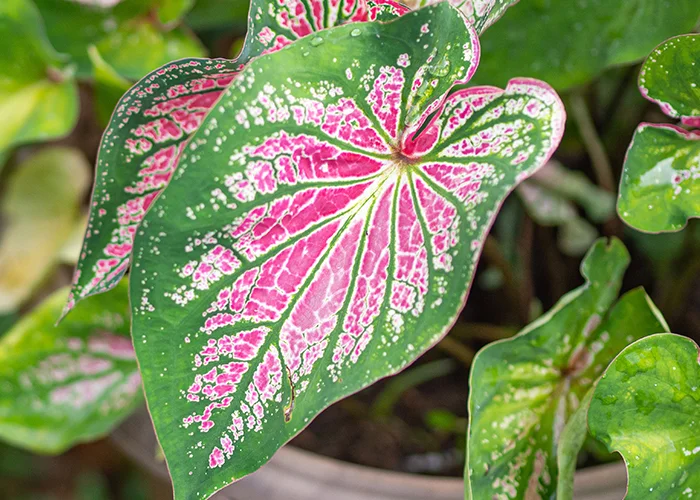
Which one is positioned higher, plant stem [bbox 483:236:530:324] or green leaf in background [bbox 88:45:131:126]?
green leaf in background [bbox 88:45:131:126]

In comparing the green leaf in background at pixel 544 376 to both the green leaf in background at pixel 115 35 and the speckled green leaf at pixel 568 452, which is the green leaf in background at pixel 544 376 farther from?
the green leaf in background at pixel 115 35

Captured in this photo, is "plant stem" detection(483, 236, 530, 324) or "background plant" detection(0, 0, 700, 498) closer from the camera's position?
"background plant" detection(0, 0, 700, 498)

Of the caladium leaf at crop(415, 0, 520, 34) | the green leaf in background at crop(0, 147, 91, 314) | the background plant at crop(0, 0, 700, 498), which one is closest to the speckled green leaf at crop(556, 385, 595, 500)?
the background plant at crop(0, 0, 700, 498)

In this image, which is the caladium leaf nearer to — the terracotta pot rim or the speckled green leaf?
the speckled green leaf

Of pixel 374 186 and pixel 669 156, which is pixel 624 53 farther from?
pixel 374 186

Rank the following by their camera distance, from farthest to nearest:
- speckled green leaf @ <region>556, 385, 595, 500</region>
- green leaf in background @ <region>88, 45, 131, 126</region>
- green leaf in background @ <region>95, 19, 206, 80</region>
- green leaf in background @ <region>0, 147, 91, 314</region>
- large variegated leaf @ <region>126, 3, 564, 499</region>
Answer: green leaf in background @ <region>0, 147, 91, 314</region>
green leaf in background @ <region>95, 19, 206, 80</region>
green leaf in background @ <region>88, 45, 131, 126</region>
speckled green leaf @ <region>556, 385, 595, 500</region>
large variegated leaf @ <region>126, 3, 564, 499</region>

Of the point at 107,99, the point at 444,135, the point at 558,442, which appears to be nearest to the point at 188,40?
the point at 107,99

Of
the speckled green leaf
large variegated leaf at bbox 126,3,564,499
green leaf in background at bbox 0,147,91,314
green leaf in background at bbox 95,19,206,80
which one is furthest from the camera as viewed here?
green leaf in background at bbox 0,147,91,314

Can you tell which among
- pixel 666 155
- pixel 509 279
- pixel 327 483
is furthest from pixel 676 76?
pixel 327 483
